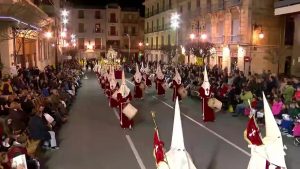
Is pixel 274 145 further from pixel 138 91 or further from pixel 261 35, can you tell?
pixel 261 35

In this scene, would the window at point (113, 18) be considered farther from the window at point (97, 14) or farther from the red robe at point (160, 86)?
the red robe at point (160, 86)

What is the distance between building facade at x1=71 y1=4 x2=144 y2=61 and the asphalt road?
63.4 m

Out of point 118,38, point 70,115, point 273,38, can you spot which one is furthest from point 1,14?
point 118,38

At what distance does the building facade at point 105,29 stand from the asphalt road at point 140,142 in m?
→ 63.4

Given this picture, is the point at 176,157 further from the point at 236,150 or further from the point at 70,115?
the point at 70,115

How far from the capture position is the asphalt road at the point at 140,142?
34.8 feet

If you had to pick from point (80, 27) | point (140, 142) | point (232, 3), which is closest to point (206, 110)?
point (140, 142)

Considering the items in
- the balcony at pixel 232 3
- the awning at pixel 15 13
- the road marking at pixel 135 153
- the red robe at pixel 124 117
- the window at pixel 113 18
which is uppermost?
the window at pixel 113 18

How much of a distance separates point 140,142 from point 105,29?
7093cm

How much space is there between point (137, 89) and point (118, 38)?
6016 cm

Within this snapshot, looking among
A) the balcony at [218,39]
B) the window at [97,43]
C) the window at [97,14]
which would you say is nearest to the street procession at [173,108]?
the balcony at [218,39]

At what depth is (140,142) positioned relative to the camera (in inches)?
503

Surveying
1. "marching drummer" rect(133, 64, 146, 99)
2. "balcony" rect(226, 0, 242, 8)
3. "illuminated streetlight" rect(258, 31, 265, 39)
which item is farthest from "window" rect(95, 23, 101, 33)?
"marching drummer" rect(133, 64, 146, 99)

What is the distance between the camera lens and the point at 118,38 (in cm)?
8212
